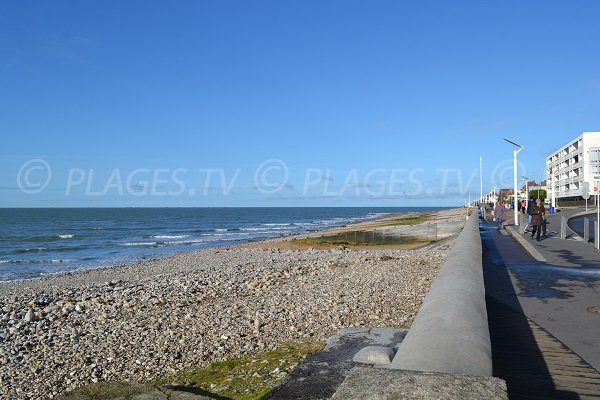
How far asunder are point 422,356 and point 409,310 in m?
6.15

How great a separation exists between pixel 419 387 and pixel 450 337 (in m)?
1.46

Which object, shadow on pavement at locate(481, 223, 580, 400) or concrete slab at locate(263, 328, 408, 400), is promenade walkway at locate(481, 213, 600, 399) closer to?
shadow on pavement at locate(481, 223, 580, 400)

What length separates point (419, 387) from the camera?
268cm

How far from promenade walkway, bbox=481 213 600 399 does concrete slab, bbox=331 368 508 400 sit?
5.53 ft

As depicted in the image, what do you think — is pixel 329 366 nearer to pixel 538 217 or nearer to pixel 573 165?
pixel 538 217

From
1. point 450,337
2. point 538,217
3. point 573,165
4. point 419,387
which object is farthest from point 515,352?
point 573,165

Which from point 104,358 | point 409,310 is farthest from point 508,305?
point 104,358

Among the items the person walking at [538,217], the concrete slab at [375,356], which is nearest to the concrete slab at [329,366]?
the concrete slab at [375,356]

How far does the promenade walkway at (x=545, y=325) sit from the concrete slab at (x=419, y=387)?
1684mm

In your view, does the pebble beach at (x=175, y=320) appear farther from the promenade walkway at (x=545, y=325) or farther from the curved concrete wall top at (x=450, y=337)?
the curved concrete wall top at (x=450, y=337)

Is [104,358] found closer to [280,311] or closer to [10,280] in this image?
[280,311]

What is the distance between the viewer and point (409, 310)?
9555mm

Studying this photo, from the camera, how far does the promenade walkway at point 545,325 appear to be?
14.7ft

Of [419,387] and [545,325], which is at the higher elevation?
[419,387]
